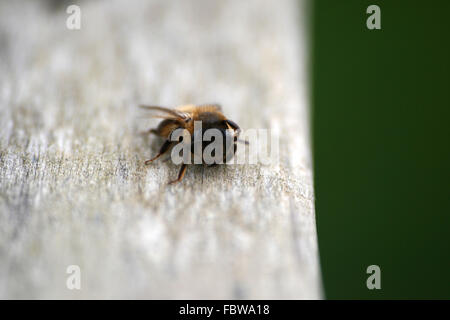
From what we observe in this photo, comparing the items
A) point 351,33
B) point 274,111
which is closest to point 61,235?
point 274,111

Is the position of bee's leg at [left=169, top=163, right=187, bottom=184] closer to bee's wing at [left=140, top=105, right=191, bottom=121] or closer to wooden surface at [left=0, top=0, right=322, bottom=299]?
wooden surface at [left=0, top=0, right=322, bottom=299]

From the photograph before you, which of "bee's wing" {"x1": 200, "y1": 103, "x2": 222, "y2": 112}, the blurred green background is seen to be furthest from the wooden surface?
the blurred green background

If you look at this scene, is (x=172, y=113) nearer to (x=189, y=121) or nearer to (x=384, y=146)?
(x=189, y=121)

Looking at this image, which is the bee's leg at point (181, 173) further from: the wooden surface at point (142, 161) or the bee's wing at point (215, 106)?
the bee's wing at point (215, 106)

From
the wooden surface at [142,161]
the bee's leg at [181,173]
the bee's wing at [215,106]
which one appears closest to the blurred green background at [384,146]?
the wooden surface at [142,161]

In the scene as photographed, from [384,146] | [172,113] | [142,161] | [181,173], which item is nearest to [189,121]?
[172,113]

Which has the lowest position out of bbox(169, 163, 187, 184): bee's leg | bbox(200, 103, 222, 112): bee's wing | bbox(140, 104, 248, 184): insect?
bbox(169, 163, 187, 184): bee's leg

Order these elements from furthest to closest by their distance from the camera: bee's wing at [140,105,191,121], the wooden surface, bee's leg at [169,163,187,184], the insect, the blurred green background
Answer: the blurred green background < bee's wing at [140,105,191,121] < the insect < bee's leg at [169,163,187,184] < the wooden surface
